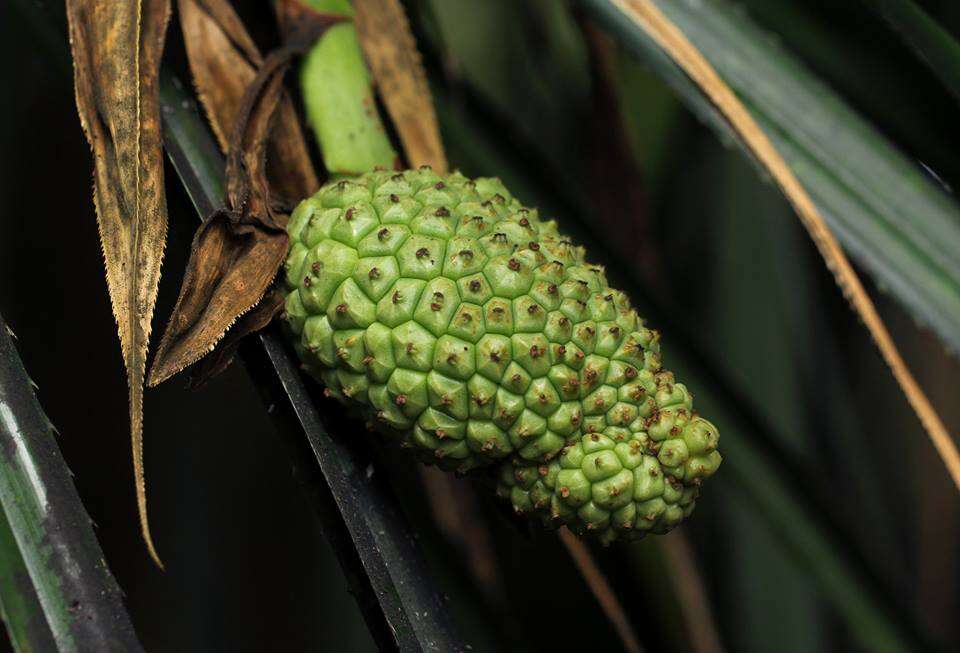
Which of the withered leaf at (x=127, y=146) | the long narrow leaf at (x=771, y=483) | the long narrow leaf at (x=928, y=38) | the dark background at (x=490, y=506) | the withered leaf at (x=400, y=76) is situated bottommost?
the dark background at (x=490, y=506)

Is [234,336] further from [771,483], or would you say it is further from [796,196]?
[771,483]

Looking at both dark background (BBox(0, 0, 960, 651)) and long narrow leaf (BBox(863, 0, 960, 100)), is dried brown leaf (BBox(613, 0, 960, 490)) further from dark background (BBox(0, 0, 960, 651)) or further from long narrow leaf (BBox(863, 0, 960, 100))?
dark background (BBox(0, 0, 960, 651))

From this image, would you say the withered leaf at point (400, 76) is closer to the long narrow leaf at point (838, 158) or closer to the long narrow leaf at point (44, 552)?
the long narrow leaf at point (838, 158)

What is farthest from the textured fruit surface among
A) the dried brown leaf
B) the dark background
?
the dark background

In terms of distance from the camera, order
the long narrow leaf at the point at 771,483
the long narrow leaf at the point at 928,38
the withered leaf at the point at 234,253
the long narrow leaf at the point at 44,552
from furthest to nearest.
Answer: the long narrow leaf at the point at 771,483, the long narrow leaf at the point at 928,38, the withered leaf at the point at 234,253, the long narrow leaf at the point at 44,552

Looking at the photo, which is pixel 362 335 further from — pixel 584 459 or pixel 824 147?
pixel 824 147

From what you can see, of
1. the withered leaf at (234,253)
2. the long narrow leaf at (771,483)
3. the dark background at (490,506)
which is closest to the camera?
the withered leaf at (234,253)

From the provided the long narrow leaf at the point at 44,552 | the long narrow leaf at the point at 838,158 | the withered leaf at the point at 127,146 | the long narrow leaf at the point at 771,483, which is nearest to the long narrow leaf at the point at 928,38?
the long narrow leaf at the point at 838,158

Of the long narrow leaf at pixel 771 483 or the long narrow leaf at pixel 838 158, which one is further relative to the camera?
the long narrow leaf at pixel 771 483

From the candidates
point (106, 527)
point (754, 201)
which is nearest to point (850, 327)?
point (754, 201)
